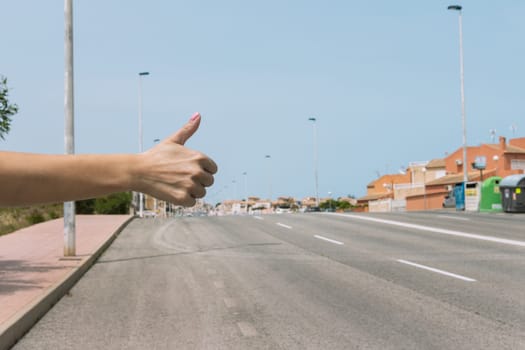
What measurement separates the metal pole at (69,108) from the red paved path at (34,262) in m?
0.69

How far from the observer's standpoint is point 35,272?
12.3m

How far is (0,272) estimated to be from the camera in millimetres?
12242

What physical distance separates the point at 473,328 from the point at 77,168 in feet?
20.3

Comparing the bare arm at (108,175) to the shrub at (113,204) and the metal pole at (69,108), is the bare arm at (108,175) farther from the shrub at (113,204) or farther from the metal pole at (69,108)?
the shrub at (113,204)

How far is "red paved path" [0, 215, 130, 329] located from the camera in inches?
362

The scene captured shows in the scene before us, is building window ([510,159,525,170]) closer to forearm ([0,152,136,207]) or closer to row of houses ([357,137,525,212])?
row of houses ([357,137,525,212])

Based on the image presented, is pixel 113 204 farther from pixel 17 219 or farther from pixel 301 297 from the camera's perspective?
pixel 301 297

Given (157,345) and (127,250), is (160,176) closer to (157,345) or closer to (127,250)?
(157,345)

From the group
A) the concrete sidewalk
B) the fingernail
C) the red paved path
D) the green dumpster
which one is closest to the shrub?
the red paved path

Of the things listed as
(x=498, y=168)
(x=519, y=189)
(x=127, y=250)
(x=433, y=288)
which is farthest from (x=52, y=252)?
(x=498, y=168)

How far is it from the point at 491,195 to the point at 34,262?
1093 inches

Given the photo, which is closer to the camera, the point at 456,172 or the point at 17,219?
the point at 17,219

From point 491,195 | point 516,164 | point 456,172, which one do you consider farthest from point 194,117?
point 456,172

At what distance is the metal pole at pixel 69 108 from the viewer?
15.2 m
